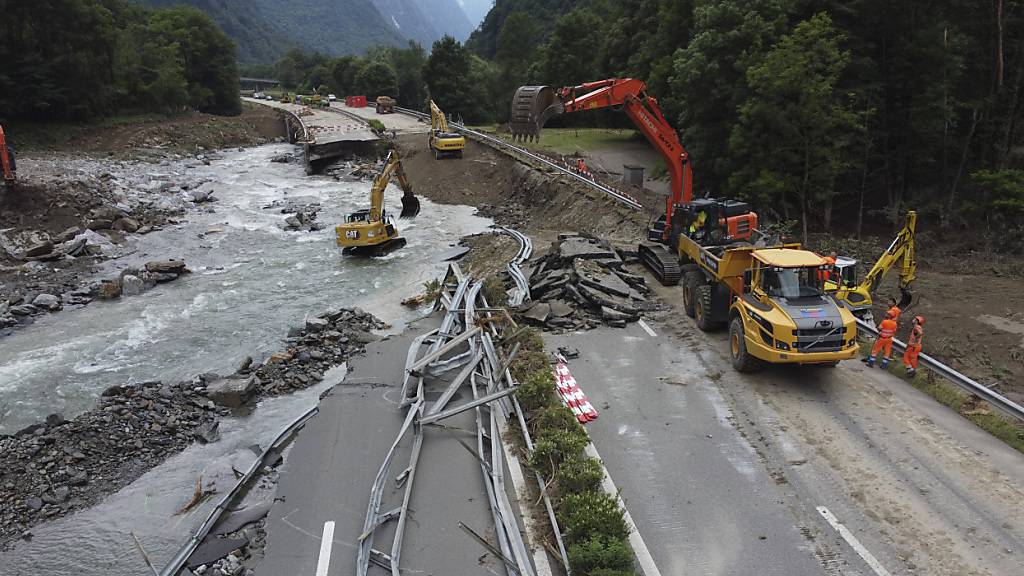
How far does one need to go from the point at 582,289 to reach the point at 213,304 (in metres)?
12.6

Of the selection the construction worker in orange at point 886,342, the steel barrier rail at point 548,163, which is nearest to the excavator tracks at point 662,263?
the construction worker in orange at point 886,342

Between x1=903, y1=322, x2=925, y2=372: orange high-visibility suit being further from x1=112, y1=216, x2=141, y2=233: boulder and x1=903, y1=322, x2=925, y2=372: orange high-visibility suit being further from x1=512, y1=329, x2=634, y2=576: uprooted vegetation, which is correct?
x1=112, y1=216, x2=141, y2=233: boulder

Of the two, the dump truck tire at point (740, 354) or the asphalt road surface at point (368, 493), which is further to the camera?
the dump truck tire at point (740, 354)

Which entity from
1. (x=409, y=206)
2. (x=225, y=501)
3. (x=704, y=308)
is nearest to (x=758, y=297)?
(x=704, y=308)

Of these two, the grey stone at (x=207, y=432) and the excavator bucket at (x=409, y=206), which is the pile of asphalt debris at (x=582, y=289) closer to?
the grey stone at (x=207, y=432)

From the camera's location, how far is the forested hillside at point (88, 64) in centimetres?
4716

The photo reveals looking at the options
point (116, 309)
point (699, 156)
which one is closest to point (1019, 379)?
point (699, 156)

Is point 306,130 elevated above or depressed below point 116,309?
above

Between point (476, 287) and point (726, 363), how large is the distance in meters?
7.68

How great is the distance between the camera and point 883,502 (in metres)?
9.21

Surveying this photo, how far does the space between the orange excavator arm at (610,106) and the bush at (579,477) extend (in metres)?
10.6

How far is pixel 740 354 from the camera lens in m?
13.2

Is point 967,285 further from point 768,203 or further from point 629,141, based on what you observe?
point 629,141

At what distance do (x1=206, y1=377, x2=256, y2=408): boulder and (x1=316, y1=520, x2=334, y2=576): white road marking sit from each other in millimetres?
6240
